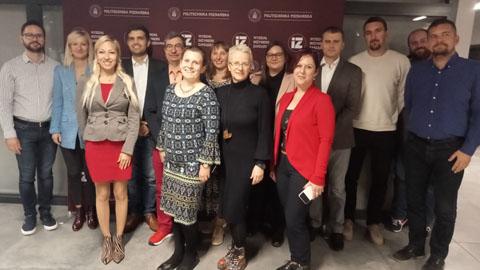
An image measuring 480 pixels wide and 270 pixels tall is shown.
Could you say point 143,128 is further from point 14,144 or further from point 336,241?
point 336,241

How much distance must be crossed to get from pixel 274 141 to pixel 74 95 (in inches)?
64.5

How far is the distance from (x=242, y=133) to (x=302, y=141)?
1.26 feet

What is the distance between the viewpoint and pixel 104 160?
2.52 metres

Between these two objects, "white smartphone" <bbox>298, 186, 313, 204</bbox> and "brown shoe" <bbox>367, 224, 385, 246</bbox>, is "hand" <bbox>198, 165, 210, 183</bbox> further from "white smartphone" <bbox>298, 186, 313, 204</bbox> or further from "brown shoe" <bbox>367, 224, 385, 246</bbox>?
"brown shoe" <bbox>367, 224, 385, 246</bbox>

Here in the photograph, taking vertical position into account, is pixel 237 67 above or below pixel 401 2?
below

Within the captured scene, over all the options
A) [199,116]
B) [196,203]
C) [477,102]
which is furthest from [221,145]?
[477,102]

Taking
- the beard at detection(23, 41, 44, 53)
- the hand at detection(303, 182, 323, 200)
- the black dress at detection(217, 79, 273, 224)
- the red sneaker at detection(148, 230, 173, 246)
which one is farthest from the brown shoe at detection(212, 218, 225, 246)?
the beard at detection(23, 41, 44, 53)

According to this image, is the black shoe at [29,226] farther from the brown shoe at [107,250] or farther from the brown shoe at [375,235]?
the brown shoe at [375,235]

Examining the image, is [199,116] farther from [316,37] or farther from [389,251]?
[389,251]

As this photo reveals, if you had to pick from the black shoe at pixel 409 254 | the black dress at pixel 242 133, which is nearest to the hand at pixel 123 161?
the black dress at pixel 242 133

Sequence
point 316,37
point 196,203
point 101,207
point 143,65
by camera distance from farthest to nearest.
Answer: point 316,37 < point 143,65 < point 101,207 < point 196,203

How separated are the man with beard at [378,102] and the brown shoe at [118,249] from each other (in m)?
1.97

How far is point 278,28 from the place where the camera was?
320cm

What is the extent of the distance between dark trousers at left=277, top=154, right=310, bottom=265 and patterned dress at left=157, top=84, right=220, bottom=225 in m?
0.46
